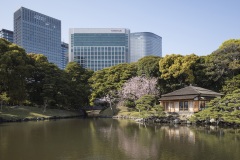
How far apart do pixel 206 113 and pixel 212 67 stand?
13.1 meters

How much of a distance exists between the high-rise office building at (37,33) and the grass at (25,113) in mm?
90426

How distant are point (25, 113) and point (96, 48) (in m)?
88.1

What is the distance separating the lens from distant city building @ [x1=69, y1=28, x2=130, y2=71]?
124250mm

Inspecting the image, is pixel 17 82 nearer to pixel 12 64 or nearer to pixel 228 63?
pixel 12 64

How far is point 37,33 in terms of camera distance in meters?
135

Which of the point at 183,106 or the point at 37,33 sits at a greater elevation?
the point at 37,33

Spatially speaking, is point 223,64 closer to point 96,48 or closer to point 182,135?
point 182,135

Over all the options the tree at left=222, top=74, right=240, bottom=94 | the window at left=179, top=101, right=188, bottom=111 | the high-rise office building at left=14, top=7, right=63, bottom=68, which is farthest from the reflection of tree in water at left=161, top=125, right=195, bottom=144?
the high-rise office building at left=14, top=7, right=63, bottom=68

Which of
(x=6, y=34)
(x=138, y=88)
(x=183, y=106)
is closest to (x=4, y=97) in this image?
(x=138, y=88)

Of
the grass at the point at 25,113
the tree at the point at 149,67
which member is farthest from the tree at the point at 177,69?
the grass at the point at 25,113

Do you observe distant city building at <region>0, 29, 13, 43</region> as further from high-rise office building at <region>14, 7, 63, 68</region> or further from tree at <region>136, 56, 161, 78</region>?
tree at <region>136, 56, 161, 78</region>

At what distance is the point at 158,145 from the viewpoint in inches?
651

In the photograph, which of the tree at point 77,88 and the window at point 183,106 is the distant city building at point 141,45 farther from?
the window at point 183,106

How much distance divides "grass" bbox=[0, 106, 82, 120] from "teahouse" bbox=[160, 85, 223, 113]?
58.9 ft
